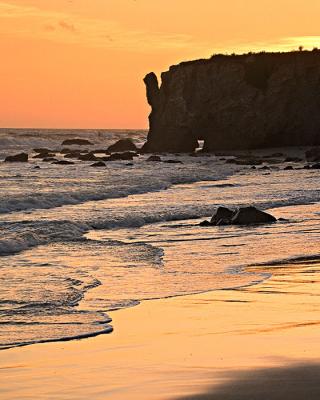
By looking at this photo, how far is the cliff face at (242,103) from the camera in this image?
261ft

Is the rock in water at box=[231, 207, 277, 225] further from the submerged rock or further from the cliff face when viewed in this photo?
the cliff face

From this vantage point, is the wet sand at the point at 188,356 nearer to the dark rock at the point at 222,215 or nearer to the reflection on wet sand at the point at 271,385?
the reflection on wet sand at the point at 271,385

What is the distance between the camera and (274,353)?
815 centimetres

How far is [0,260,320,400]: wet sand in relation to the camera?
704 centimetres

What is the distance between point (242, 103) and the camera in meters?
82.1

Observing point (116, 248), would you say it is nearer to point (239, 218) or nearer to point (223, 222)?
point (223, 222)

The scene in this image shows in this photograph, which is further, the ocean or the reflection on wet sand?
the ocean

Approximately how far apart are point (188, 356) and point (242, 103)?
246 feet

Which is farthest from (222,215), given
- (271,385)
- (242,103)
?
(242,103)

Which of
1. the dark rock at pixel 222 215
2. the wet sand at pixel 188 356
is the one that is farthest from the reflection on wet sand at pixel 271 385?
the dark rock at pixel 222 215

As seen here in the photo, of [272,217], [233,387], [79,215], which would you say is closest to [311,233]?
[272,217]

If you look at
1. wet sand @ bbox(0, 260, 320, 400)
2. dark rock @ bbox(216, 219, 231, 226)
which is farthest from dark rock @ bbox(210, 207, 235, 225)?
wet sand @ bbox(0, 260, 320, 400)

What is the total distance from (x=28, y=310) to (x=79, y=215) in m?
12.8

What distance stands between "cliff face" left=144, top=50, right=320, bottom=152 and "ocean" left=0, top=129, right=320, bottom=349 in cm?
4630
